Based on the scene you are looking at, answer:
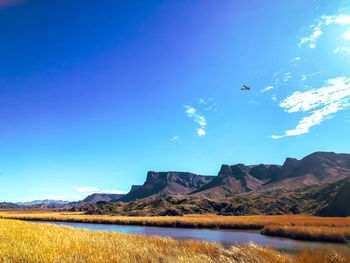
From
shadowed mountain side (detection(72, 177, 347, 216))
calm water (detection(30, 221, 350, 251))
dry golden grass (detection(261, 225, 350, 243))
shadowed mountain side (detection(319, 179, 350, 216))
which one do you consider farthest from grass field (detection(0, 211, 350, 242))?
shadowed mountain side (detection(72, 177, 347, 216))

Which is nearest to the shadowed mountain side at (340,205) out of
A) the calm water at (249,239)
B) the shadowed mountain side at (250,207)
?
the shadowed mountain side at (250,207)

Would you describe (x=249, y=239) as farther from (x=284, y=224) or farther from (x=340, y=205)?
(x=340, y=205)

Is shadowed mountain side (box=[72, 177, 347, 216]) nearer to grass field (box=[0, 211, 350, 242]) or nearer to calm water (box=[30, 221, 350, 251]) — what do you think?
grass field (box=[0, 211, 350, 242])

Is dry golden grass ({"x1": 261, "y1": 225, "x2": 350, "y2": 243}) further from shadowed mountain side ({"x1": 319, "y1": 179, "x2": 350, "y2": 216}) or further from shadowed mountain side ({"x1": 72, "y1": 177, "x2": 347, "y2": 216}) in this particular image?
shadowed mountain side ({"x1": 72, "y1": 177, "x2": 347, "y2": 216})

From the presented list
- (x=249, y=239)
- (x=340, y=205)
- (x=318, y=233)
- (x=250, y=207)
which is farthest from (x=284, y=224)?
(x=250, y=207)

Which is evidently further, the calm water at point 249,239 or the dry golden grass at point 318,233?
the dry golden grass at point 318,233

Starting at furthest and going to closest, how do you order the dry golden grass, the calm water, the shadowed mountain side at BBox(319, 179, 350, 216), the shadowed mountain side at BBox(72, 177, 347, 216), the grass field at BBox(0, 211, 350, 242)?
the shadowed mountain side at BBox(72, 177, 347, 216) → the shadowed mountain side at BBox(319, 179, 350, 216) → the grass field at BBox(0, 211, 350, 242) → the dry golden grass → the calm water

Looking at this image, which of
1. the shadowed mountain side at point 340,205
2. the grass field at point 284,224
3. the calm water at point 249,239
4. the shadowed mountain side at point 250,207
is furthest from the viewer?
the shadowed mountain side at point 250,207

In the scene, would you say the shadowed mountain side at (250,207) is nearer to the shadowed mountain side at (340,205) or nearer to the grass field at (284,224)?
the shadowed mountain side at (340,205)

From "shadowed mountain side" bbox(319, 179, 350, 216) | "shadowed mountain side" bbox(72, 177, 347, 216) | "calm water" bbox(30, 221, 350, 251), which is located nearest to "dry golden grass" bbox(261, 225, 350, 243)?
"calm water" bbox(30, 221, 350, 251)

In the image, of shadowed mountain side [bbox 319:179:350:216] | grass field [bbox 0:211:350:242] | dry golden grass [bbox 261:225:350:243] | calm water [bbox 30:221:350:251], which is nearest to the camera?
calm water [bbox 30:221:350:251]

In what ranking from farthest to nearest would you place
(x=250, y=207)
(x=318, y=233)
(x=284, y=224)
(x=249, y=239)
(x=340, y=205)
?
(x=250, y=207), (x=340, y=205), (x=284, y=224), (x=249, y=239), (x=318, y=233)

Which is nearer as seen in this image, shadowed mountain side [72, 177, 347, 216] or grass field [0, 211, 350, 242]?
grass field [0, 211, 350, 242]

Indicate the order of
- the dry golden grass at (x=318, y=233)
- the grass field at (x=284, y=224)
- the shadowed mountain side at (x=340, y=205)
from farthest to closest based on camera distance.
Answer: the shadowed mountain side at (x=340, y=205), the grass field at (x=284, y=224), the dry golden grass at (x=318, y=233)
